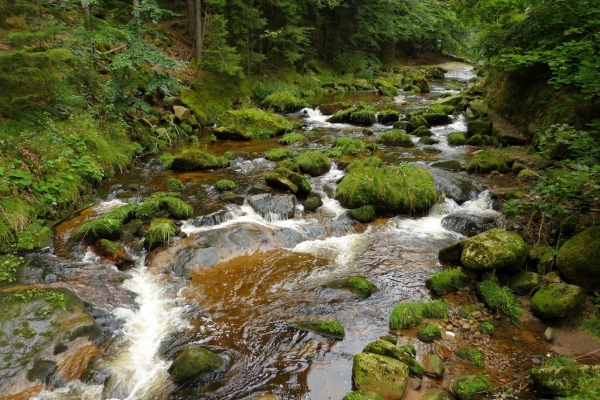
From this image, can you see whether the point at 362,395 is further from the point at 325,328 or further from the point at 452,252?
the point at 452,252

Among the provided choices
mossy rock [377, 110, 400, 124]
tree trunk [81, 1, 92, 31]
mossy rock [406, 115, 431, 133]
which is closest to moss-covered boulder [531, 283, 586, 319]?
mossy rock [406, 115, 431, 133]

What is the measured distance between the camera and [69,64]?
42.1 feet

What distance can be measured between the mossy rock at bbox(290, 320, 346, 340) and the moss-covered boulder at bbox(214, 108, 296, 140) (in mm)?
11691

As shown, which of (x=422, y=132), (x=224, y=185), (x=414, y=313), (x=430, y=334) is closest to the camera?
(x=430, y=334)

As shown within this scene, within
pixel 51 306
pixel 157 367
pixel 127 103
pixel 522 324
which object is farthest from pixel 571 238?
pixel 127 103

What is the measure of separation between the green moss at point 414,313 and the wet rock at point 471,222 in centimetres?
317

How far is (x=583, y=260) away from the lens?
6043mm

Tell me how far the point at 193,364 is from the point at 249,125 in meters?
13.6

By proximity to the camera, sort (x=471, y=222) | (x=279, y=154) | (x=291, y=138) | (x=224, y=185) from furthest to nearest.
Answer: (x=291, y=138) < (x=279, y=154) < (x=224, y=185) < (x=471, y=222)

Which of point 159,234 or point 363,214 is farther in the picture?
point 363,214

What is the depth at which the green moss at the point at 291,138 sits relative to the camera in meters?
16.0

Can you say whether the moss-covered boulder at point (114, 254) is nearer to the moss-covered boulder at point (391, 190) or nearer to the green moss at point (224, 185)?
the green moss at point (224, 185)

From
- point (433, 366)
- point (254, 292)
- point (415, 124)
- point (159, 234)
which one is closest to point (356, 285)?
point (254, 292)

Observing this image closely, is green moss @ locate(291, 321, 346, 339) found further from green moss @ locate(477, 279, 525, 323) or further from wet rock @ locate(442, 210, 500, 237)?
wet rock @ locate(442, 210, 500, 237)
